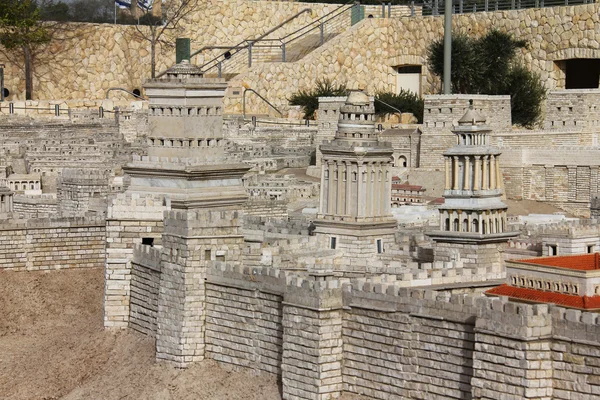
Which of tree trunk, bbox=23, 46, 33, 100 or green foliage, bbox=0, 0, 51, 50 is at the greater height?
green foliage, bbox=0, 0, 51, 50

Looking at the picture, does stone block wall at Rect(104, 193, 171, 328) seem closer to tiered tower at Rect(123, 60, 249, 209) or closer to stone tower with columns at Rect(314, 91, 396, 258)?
tiered tower at Rect(123, 60, 249, 209)

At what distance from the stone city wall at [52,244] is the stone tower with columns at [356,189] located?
28.6 ft

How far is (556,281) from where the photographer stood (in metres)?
35.7

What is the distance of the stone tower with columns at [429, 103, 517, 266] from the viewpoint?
42969 millimetres

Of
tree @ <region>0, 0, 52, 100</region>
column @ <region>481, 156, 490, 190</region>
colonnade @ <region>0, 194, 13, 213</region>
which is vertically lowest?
colonnade @ <region>0, 194, 13, 213</region>

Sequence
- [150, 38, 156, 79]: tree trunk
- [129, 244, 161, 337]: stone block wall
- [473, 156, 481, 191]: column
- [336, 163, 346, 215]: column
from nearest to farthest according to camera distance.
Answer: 1. [129, 244, 161, 337]: stone block wall
2. [473, 156, 481, 191]: column
3. [336, 163, 346, 215]: column
4. [150, 38, 156, 79]: tree trunk

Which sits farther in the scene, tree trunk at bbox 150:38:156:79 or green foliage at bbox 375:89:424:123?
tree trunk at bbox 150:38:156:79

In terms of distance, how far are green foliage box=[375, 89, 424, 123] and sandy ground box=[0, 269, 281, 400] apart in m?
29.2

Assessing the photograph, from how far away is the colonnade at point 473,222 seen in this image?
43531mm

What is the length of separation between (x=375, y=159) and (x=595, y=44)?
110 ft

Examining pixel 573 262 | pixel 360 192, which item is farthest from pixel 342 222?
pixel 573 262

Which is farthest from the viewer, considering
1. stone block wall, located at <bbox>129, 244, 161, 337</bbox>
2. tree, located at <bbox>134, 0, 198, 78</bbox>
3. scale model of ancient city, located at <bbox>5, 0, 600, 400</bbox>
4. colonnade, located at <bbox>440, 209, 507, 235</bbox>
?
tree, located at <bbox>134, 0, 198, 78</bbox>

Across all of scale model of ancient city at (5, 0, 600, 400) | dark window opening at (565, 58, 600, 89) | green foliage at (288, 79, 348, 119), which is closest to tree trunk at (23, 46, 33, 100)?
scale model of ancient city at (5, 0, 600, 400)

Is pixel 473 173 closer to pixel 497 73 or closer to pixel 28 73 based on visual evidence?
pixel 497 73
